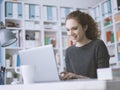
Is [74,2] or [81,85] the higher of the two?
[74,2]

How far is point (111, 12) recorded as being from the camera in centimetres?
475

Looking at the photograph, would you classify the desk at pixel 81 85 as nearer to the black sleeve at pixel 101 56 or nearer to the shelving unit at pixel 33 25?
the black sleeve at pixel 101 56

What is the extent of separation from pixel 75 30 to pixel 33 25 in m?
2.84

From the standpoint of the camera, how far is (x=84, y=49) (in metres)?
2.09

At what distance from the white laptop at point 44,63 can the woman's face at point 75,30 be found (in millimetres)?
595

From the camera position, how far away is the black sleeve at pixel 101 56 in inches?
74.5

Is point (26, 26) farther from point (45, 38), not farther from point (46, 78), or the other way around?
point (46, 78)

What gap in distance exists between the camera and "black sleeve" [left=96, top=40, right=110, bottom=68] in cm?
189

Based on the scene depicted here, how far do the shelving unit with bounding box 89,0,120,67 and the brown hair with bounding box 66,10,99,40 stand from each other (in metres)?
2.38

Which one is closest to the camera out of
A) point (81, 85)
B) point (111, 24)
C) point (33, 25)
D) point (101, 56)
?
point (81, 85)

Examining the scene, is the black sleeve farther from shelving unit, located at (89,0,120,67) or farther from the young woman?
shelving unit, located at (89,0,120,67)

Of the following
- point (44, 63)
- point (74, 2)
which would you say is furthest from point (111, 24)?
point (44, 63)

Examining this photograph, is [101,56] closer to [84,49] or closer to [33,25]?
[84,49]

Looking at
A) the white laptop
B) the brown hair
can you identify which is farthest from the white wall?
the white laptop
